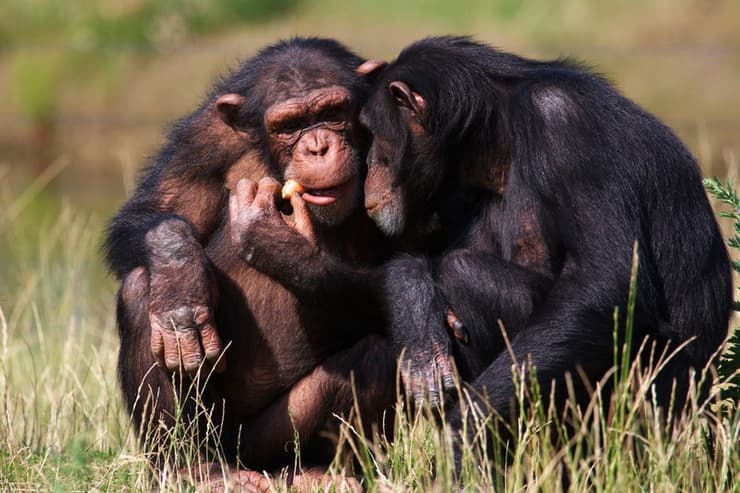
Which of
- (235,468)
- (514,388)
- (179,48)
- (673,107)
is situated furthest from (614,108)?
(179,48)

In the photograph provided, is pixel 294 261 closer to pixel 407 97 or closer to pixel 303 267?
pixel 303 267

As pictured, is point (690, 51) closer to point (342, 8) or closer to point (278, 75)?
point (342, 8)

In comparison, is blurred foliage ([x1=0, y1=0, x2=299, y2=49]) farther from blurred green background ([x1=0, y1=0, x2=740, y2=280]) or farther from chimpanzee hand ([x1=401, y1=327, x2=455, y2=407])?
chimpanzee hand ([x1=401, y1=327, x2=455, y2=407])

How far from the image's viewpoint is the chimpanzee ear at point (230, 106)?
594 centimetres

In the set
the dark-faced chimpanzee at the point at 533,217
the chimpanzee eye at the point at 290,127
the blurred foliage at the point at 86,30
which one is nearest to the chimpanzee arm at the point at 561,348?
the dark-faced chimpanzee at the point at 533,217

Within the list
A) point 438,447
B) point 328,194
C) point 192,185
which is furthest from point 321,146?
point 438,447

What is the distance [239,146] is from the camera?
19.9 ft

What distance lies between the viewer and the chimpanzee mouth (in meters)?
5.61

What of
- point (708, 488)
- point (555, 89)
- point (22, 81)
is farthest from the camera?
point (22, 81)

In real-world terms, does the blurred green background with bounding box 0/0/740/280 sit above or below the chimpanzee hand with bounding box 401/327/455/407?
above

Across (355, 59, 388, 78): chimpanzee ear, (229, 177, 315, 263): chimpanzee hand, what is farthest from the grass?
(355, 59, 388, 78): chimpanzee ear

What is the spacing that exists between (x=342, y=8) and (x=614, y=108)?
15.4 metres

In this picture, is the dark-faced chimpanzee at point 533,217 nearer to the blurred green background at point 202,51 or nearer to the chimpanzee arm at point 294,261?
the chimpanzee arm at point 294,261

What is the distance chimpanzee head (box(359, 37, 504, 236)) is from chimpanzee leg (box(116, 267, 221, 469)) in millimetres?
1132
